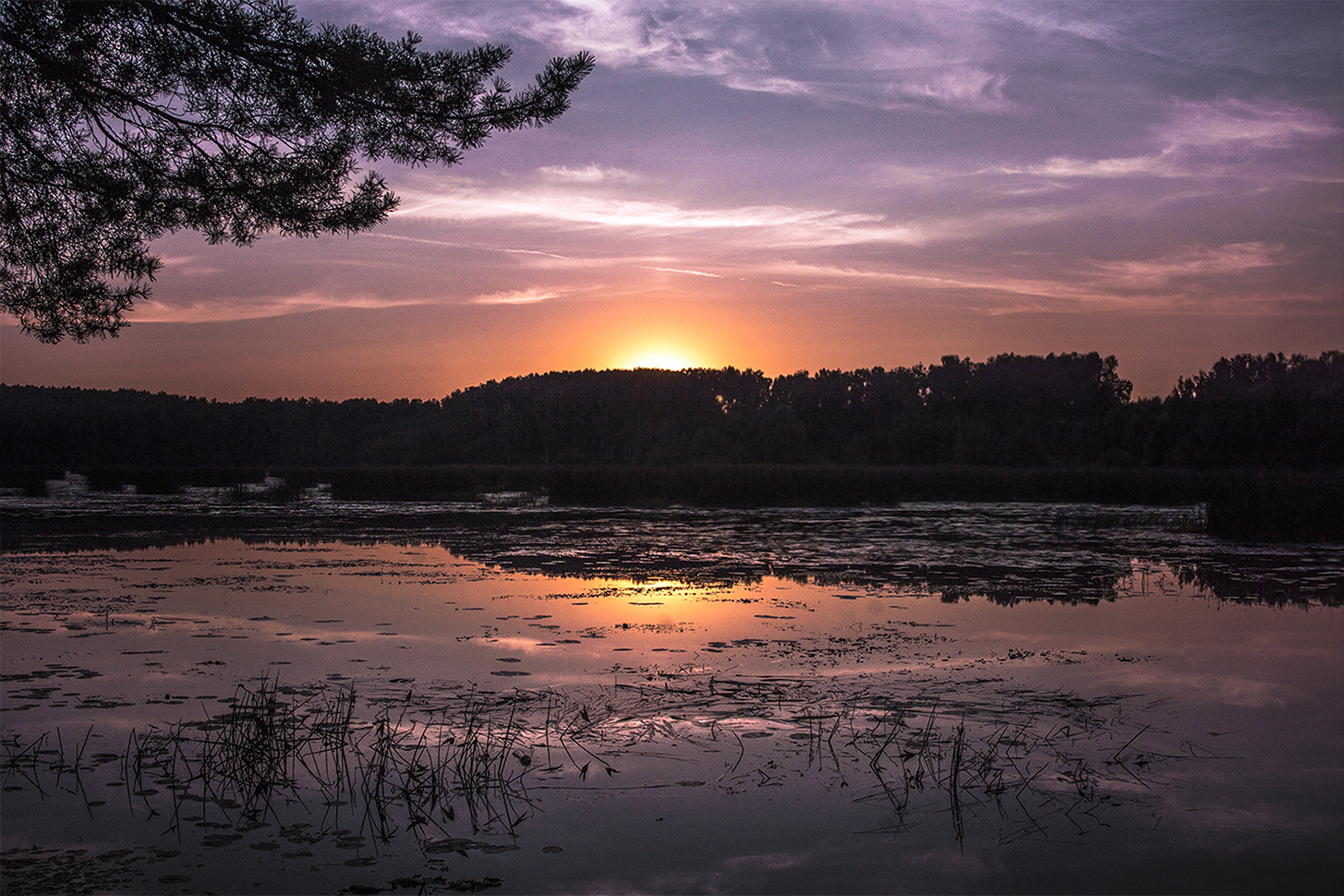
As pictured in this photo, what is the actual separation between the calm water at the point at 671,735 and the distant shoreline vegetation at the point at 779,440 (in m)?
12.1

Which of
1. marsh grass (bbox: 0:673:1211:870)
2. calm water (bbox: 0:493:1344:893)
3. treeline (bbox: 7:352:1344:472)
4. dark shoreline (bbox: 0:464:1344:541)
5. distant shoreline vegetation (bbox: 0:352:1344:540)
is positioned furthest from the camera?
treeline (bbox: 7:352:1344:472)

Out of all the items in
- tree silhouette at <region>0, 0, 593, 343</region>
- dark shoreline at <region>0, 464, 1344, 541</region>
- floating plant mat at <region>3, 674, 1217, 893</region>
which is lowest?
floating plant mat at <region>3, 674, 1217, 893</region>

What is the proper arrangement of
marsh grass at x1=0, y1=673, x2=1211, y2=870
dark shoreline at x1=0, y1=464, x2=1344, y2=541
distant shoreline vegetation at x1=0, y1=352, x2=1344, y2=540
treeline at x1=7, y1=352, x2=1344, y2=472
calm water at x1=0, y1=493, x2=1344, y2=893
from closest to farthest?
1. calm water at x1=0, y1=493, x2=1344, y2=893
2. marsh grass at x1=0, y1=673, x2=1211, y2=870
3. dark shoreline at x1=0, y1=464, x2=1344, y2=541
4. distant shoreline vegetation at x1=0, y1=352, x2=1344, y2=540
5. treeline at x1=7, y1=352, x2=1344, y2=472

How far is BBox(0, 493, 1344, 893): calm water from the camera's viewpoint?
3988 millimetres

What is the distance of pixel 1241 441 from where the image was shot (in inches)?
2172

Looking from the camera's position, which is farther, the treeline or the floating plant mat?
the treeline

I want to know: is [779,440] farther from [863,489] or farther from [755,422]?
[863,489]

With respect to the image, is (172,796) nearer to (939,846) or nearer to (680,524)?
(939,846)

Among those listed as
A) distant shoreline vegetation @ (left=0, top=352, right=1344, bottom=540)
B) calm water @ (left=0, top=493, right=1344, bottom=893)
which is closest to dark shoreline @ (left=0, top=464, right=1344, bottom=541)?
distant shoreline vegetation @ (left=0, top=352, right=1344, bottom=540)

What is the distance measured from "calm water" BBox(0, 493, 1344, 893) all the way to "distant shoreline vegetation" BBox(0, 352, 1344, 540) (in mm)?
12140

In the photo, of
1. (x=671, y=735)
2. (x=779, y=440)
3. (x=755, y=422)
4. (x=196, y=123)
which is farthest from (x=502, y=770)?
(x=755, y=422)

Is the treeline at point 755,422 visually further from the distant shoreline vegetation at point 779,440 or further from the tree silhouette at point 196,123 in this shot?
the tree silhouette at point 196,123

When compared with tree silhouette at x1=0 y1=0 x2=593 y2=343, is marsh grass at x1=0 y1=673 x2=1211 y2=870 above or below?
below

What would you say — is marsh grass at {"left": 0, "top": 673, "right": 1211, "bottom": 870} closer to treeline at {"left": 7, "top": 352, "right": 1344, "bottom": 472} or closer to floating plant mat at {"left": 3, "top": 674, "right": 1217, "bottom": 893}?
floating plant mat at {"left": 3, "top": 674, "right": 1217, "bottom": 893}
